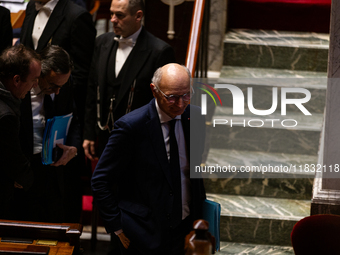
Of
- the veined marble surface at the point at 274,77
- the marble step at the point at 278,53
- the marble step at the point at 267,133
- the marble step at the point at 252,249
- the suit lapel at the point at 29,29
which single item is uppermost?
the suit lapel at the point at 29,29

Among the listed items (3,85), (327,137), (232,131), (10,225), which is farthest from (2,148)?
(232,131)

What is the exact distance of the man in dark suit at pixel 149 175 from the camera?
7.80ft

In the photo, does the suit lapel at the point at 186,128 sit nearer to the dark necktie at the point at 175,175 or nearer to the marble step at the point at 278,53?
the dark necktie at the point at 175,175

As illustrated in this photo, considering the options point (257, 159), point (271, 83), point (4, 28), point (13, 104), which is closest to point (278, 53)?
point (271, 83)

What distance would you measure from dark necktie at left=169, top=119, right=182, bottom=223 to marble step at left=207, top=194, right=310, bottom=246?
4.36 feet

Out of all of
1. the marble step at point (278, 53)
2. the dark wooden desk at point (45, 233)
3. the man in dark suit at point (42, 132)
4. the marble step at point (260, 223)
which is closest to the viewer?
the dark wooden desk at point (45, 233)

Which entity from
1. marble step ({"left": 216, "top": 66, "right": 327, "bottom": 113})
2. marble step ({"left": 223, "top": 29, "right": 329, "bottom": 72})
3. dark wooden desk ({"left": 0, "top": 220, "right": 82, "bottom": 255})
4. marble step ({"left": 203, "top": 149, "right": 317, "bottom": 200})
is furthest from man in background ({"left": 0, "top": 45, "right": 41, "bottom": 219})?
marble step ({"left": 223, "top": 29, "right": 329, "bottom": 72})

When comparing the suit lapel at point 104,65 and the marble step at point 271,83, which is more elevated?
the suit lapel at point 104,65

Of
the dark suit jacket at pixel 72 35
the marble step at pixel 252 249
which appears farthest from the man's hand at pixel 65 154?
the marble step at pixel 252 249

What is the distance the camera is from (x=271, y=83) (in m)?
4.66

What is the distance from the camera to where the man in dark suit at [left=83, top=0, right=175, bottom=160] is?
346 centimetres

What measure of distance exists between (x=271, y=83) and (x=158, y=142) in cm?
250

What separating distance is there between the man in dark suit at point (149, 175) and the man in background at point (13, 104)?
1.75 feet

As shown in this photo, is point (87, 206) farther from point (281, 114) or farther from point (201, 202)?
point (201, 202)
